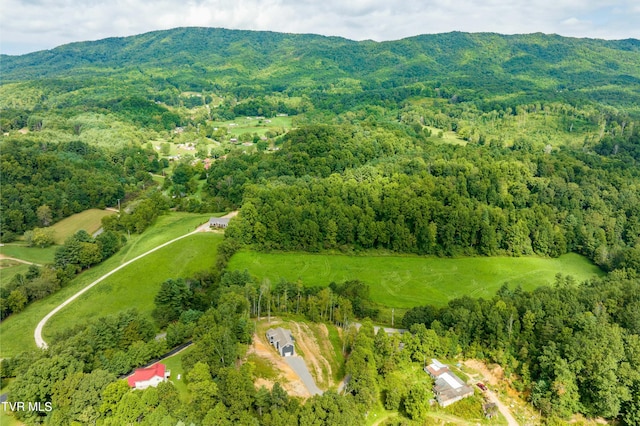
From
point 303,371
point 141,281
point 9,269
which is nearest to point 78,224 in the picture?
point 9,269

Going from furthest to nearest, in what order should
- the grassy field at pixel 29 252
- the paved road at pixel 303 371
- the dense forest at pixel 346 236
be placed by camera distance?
1. the grassy field at pixel 29 252
2. the paved road at pixel 303 371
3. the dense forest at pixel 346 236

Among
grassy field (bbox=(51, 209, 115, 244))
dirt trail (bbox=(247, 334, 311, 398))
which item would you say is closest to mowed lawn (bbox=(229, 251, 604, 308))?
dirt trail (bbox=(247, 334, 311, 398))

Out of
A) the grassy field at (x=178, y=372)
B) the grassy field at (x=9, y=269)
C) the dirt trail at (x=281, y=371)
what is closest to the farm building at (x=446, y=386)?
the dirt trail at (x=281, y=371)

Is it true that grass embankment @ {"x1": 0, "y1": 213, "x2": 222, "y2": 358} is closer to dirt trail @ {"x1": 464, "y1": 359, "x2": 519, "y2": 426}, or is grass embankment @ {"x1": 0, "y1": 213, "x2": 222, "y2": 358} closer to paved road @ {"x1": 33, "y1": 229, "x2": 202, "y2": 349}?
paved road @ {"x1": 33, "y1": 229, "x2": 202, "y2": 349}

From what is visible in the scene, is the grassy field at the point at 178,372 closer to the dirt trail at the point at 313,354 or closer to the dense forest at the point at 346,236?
the dense forest at the point at 346,236

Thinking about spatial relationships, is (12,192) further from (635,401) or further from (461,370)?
(635,401)

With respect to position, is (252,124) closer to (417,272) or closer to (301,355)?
(417,272)
